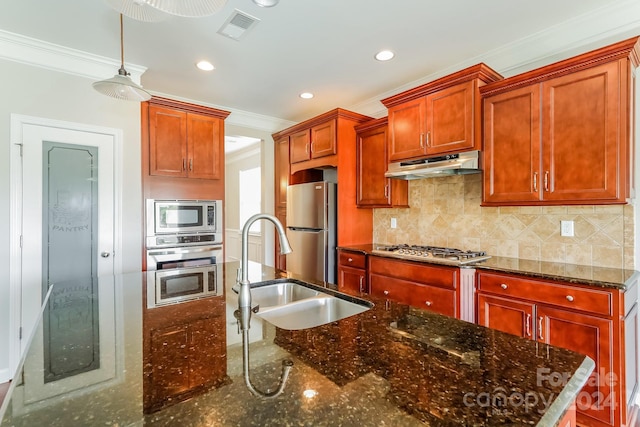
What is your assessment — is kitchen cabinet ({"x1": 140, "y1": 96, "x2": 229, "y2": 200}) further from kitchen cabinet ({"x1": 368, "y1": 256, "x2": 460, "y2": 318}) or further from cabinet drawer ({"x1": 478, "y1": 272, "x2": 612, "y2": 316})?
cabinet drawer ({"x1": 478, "y1": 272, "x2": 612, "y2": 316})

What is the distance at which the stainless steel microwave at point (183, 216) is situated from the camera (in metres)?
3.19

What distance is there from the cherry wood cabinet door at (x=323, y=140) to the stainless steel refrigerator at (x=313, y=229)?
0.36 meters

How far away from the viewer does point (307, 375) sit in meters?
0.75

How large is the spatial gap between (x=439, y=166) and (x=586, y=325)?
4.61 feet

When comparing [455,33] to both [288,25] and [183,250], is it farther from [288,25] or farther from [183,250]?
[183,250]

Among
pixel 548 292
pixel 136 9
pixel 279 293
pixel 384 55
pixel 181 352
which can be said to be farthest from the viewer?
pixel 384 55

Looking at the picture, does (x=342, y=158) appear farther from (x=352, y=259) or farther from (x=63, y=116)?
(x=63, y=116)

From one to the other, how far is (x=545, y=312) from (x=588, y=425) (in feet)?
2.13

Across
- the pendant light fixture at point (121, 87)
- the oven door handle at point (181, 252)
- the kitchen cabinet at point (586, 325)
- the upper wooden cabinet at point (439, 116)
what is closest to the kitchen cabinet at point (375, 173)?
the upper wooden cabinet at point (439, 116)

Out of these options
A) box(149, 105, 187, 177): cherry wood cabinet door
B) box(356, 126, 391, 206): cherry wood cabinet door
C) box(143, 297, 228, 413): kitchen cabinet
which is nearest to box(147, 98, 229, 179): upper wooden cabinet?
box(149, 105, 187, 177): cherry wood cabinet door

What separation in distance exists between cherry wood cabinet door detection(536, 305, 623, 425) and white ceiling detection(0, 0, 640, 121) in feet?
6.27

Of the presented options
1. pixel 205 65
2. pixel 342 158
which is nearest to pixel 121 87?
pixel 205 65

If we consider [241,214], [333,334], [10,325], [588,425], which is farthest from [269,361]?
[241,214]

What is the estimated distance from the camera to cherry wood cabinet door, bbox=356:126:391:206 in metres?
3.37
